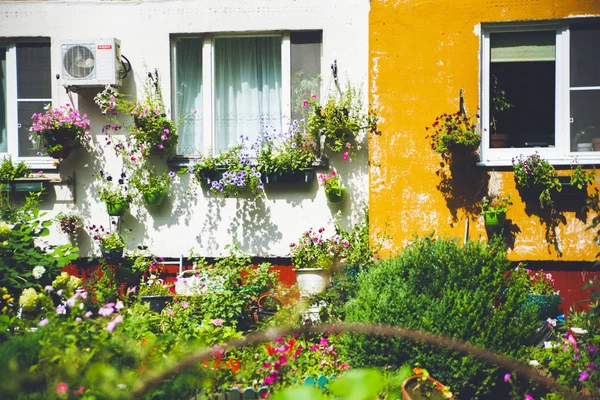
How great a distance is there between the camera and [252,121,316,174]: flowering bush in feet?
24.6

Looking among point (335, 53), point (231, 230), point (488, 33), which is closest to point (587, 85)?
point (488, 33)

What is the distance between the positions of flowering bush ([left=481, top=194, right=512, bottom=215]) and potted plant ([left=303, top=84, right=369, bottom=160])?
1.52m

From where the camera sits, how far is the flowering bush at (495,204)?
6.95 metres

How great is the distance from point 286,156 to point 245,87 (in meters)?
1.15

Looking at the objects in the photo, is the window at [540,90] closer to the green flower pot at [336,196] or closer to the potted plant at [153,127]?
the green flower pot at [336,196]

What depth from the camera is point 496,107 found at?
739cm

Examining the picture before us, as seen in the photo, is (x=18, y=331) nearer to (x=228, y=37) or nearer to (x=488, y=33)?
(x=228, y=37)

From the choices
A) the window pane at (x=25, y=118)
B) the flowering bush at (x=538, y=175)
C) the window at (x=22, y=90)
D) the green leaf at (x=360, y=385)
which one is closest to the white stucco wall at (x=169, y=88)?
the window at (x=22, y=90)

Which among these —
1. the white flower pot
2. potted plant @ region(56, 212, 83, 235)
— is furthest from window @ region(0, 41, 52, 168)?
the white flower pot

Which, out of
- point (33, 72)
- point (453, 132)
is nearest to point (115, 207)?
point (33, 72)

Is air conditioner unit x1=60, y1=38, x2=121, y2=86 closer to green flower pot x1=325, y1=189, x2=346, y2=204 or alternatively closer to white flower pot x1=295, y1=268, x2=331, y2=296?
green flower pot x1=325, y1=189, x2=346, y2=204

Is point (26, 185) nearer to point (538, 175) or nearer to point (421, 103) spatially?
point (421, 103)

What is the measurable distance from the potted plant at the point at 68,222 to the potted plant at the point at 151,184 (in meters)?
0.78

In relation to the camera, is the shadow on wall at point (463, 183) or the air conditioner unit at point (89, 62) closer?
the shadow on wall at point (463, 183)
